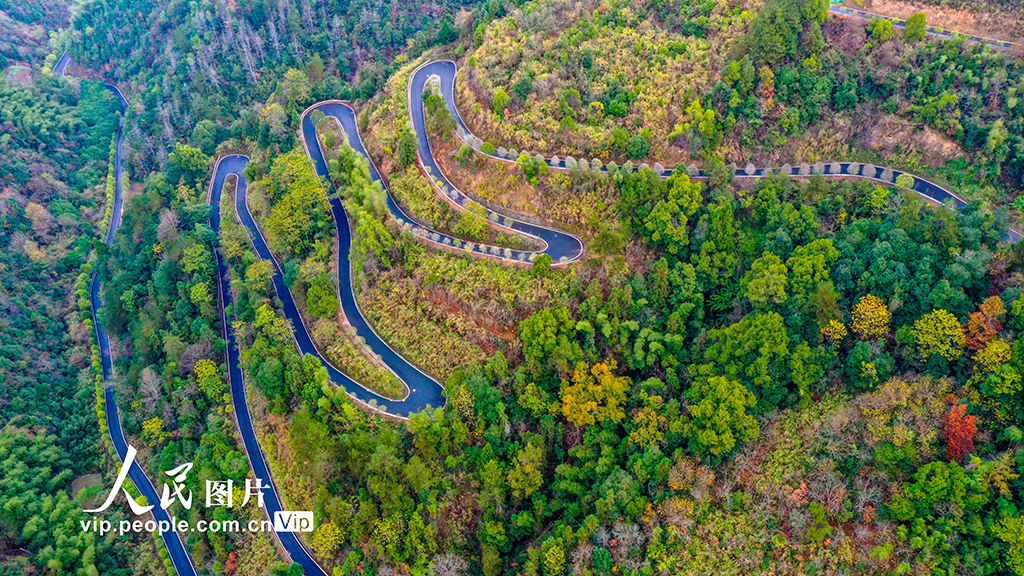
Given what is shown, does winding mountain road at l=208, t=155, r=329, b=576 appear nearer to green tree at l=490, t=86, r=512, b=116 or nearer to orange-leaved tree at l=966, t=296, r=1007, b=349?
green tree at l=490, t=86, r=512, b=116

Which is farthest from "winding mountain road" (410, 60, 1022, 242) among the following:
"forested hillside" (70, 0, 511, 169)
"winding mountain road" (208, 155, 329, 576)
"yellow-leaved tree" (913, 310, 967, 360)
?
"forested hillside" (70, 0, 511, 169)

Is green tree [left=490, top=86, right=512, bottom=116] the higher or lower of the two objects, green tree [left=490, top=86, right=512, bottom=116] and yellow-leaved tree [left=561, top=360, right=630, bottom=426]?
the higher

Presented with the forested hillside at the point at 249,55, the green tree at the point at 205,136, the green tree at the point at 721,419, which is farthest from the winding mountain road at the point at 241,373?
the green tree at the point at 721,419

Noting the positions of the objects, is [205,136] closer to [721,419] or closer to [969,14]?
[721,419]

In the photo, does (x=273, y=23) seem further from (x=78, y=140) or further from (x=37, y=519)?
(x=37, y=519)

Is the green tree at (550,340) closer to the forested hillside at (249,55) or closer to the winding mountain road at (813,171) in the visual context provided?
the winding mountain road at (813,171)

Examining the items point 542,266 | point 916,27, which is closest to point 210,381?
point 542,266

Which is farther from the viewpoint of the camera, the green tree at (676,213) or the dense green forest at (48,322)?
the dense green forest at (48,322)
